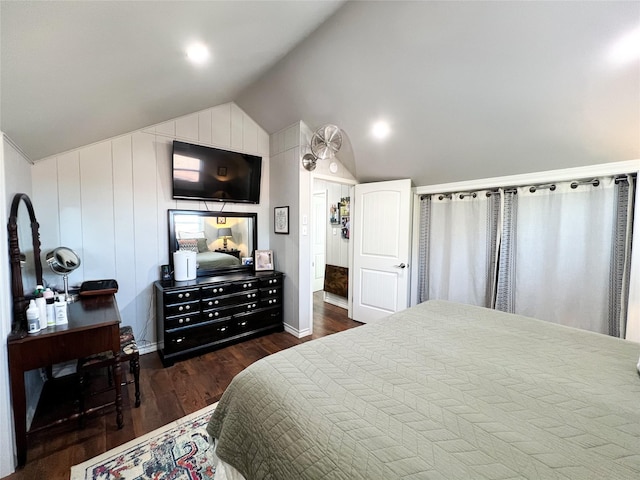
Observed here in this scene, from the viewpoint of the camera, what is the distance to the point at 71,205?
2447 millimetres

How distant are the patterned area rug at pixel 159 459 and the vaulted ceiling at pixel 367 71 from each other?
6.59ft

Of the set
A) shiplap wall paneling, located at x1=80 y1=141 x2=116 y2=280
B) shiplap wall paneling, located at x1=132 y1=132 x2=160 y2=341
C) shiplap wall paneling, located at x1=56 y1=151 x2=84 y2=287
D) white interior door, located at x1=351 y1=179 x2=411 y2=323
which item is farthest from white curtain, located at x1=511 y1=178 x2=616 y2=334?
shiplap wall paneling, located at x1=56 y1=151 x2=84 y2=287

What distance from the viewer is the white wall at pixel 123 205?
240cm

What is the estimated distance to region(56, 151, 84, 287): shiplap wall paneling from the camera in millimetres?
2408

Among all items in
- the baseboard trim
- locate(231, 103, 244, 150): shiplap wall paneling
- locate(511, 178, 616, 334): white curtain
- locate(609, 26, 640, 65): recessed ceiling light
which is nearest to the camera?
locate(609, 26, 640, 65): recessed ceiling light

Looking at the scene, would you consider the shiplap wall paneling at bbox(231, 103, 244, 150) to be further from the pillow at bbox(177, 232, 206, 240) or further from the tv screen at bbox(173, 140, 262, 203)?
the pillow at bbox(177, 232, 206, 240)

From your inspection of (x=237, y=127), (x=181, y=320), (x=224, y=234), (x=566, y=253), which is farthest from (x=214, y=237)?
(x=566, y=253)

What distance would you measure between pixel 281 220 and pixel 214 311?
54.0 inches

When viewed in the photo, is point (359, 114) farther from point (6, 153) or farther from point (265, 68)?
point (6, 153)

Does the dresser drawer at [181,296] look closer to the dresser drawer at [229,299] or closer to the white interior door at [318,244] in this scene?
the dresser drawer at [229,299]

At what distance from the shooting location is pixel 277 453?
871 mm

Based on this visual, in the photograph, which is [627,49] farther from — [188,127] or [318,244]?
[318,244]

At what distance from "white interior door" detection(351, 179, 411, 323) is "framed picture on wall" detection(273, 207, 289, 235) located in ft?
3.33

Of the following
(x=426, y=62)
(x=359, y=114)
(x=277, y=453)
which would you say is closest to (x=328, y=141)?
(x=359, y=114)
